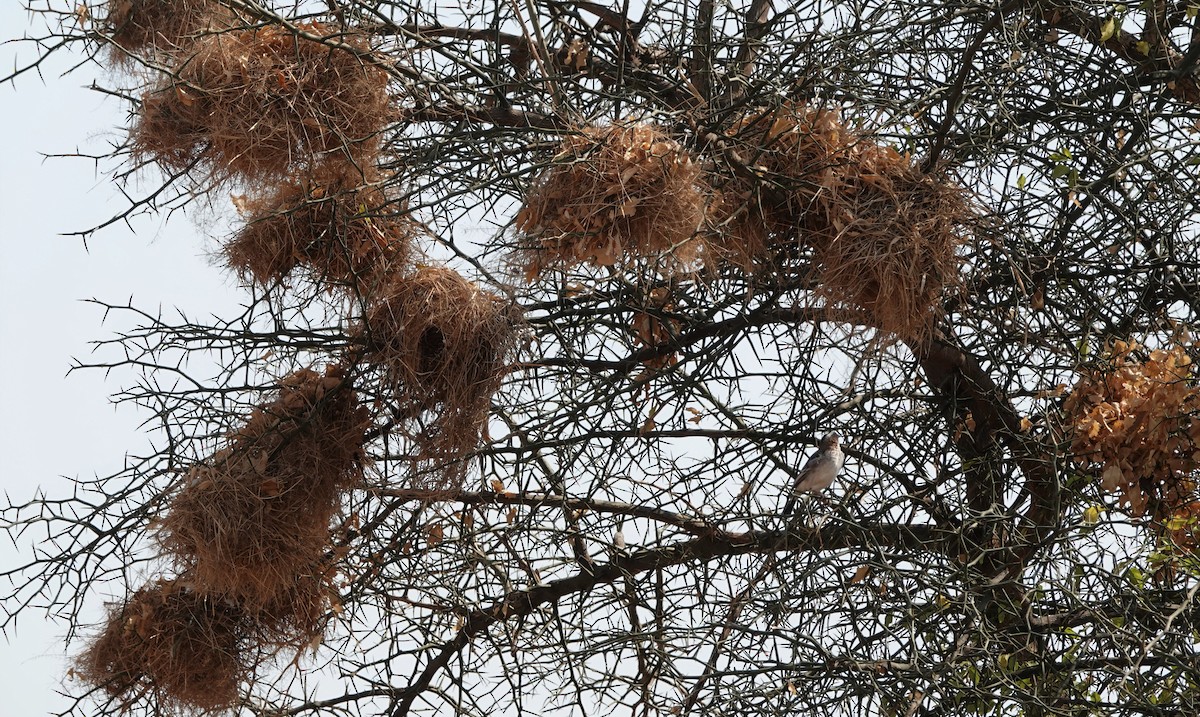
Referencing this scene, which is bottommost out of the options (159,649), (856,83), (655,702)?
(655,702)

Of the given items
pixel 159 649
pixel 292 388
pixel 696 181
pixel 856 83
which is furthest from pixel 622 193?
pixel 159 649

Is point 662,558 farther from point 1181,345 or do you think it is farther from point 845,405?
point 1181,345

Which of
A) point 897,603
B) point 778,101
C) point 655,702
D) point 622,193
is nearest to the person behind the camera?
point 622,193

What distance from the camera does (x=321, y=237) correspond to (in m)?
3.05

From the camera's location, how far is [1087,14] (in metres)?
3.34

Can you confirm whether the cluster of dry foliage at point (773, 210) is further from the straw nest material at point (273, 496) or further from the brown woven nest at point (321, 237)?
the straw nest material at point (273, 496)

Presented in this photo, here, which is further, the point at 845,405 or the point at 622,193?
the point at 845,405

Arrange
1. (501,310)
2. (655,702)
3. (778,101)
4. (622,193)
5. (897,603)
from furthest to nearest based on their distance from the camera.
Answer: (655,702) < (897,603) < (501,310) < (778,101) < (622,193)

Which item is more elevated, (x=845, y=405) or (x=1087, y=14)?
(x=1087, y=14)

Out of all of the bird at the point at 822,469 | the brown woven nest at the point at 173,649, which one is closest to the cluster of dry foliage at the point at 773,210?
the bird at the point at 822,469

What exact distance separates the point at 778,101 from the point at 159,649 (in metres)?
1.97

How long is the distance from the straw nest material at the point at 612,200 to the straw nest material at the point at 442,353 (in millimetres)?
393

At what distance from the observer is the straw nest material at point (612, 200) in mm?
2473

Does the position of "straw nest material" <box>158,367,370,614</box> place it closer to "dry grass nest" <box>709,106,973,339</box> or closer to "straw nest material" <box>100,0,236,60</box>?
"straw nest material" <box>100,0,236,60</box>
